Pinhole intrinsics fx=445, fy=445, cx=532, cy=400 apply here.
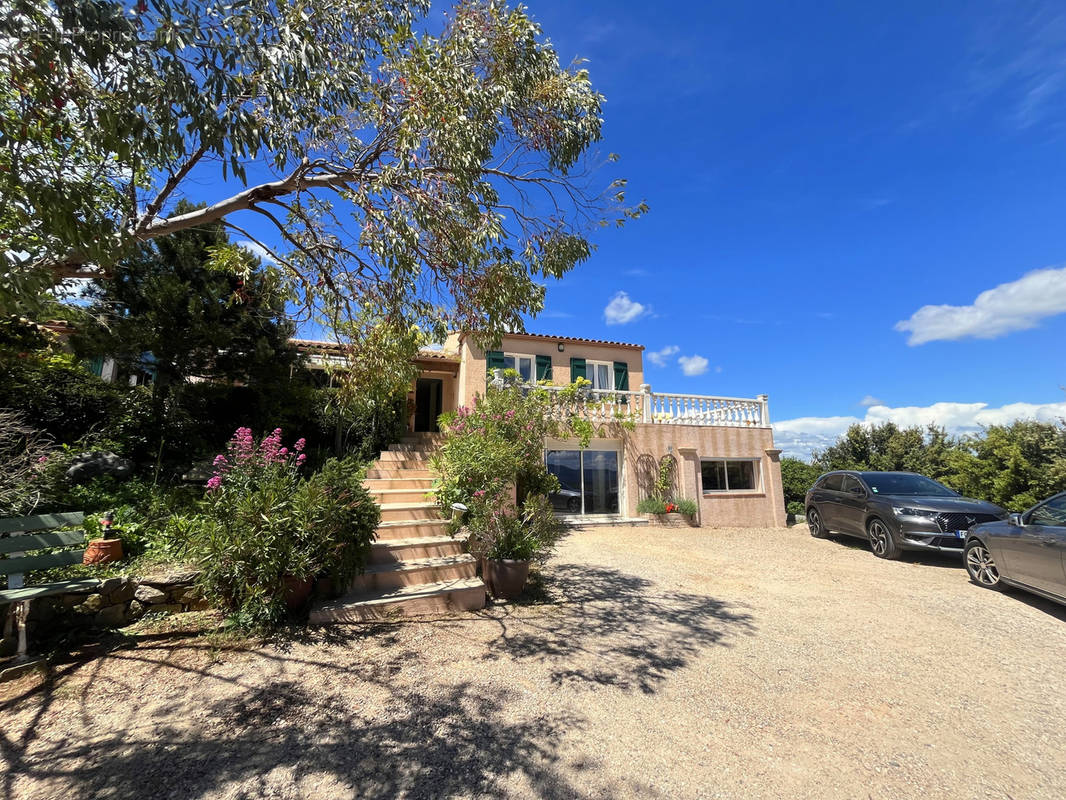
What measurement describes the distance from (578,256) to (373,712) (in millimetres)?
5087

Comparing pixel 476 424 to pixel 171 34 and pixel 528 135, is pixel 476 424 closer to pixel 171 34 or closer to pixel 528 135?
pixel 528 135

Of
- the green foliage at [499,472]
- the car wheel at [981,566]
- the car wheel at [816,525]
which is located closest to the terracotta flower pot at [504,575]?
the green foliage at [499,472]

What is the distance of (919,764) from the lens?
2.76m

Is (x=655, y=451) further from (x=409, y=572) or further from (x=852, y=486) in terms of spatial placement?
(x=409, y=572)

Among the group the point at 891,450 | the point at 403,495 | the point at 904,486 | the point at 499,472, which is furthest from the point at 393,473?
the point at 891,450

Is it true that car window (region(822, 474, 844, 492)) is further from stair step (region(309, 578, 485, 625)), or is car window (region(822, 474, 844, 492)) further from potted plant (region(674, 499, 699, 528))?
stair step (region(309, 578, 485, 625))

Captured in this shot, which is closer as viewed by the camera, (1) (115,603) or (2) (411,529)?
(1) (115,603)

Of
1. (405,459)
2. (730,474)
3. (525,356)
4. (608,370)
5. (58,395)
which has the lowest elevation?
(730,474)

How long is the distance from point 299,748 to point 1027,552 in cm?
817

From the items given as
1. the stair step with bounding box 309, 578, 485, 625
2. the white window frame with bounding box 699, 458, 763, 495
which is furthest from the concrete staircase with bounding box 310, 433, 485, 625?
the white window frame with bounding box 699, 458, 763, 495

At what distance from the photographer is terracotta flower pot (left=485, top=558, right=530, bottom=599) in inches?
219

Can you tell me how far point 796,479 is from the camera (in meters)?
19.8

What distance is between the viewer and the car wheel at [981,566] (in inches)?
254

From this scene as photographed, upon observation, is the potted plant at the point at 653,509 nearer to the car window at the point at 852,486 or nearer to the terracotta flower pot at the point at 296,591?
the car window at the point at 852,486
